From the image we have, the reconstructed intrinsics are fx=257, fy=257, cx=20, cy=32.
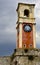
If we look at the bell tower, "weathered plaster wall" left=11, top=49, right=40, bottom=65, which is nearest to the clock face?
the bell tower

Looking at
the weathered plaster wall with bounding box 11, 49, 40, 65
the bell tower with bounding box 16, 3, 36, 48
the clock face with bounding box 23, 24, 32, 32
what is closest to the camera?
the weathered plaster wall with bounding box 11, 49, 40, 65

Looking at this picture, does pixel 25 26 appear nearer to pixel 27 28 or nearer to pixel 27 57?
pixel 27 28

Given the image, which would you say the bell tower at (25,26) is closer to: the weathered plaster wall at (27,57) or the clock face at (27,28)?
the clock face at (27,28)

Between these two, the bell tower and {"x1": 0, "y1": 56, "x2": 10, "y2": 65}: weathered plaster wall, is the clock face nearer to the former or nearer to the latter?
the bell tower

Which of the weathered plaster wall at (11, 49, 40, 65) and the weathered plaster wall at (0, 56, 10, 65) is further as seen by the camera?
the weathered plaster wall at (0, 56, 10, 65)

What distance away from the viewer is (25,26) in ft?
125

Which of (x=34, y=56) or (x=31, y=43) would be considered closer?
(x=34, y=56)

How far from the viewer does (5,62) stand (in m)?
37.2

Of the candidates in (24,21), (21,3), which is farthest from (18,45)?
(21,3)

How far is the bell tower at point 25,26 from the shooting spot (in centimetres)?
3722

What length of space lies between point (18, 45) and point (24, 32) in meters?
2.10

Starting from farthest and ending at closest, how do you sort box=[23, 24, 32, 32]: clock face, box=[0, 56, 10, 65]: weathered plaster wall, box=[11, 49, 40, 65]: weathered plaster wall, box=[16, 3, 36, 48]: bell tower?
box=[23, 24, 32, 32]: clock face, box=[16, 3, 36, 48]: bell tower, box=[0, 56, 10, 65]: weathered plaster wall, box=[11, 49, 40, 65]: weathered plaster wall

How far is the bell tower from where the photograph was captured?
37.2 meters

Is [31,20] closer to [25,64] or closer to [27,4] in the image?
[27,4]
